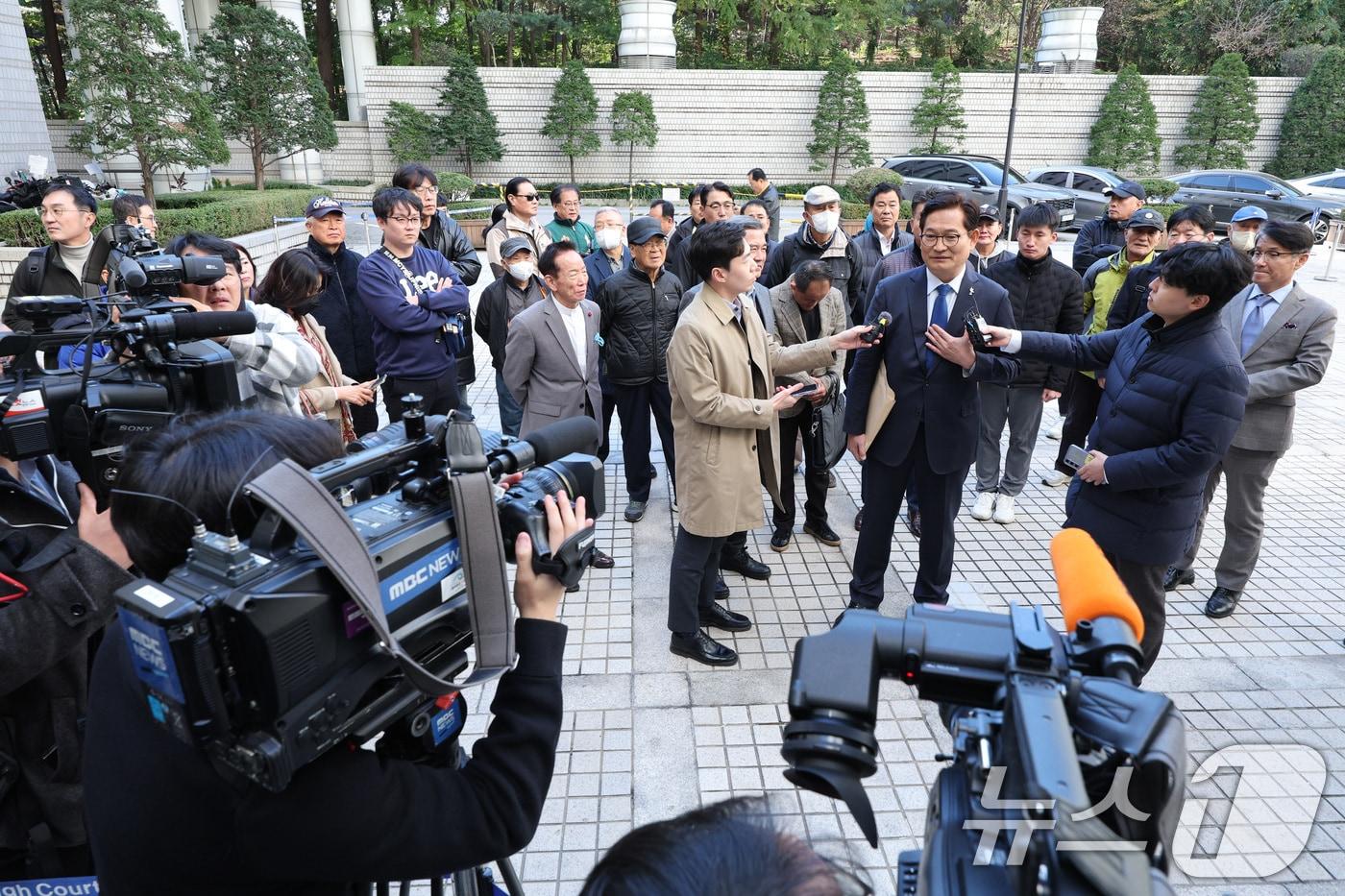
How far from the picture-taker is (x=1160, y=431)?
312cm

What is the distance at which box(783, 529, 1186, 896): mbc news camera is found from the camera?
0.78 metres

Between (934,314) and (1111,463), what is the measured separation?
1.06 m

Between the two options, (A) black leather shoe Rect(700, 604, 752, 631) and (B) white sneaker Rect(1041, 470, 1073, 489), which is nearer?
(A) black leather shoe Rect(700, 604, 752, 631)

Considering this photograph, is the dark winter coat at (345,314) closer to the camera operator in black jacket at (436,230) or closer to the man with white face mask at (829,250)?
the camera operator in black jacket at (436,230)

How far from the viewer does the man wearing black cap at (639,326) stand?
16.9 feet

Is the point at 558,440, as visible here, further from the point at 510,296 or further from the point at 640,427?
the point at 510,296

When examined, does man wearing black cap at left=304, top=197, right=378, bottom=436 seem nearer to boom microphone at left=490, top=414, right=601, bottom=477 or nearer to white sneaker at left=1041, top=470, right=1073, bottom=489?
boom microphone at left=490, top=414, right=601, bottom=477

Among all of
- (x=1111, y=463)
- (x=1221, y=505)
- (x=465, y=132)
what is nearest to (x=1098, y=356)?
(x=1111, y=463)

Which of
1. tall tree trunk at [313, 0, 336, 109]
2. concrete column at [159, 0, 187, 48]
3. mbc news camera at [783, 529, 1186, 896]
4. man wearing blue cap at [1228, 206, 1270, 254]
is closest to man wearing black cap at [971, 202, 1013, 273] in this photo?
man wearing blue cap at [1228, 206, 1270, 254]

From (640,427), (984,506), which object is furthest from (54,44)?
(984,506)

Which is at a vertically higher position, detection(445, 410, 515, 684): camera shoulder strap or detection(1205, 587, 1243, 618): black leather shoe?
detection(445, 410, 515, 684): camera shoulder strap

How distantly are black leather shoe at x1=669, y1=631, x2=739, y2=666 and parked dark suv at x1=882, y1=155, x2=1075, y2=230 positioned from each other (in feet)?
55.4

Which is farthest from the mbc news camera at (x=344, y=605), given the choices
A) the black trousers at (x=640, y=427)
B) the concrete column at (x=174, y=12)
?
the concrete column at (x=174, y=12)

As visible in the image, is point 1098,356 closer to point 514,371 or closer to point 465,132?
point 514,371
